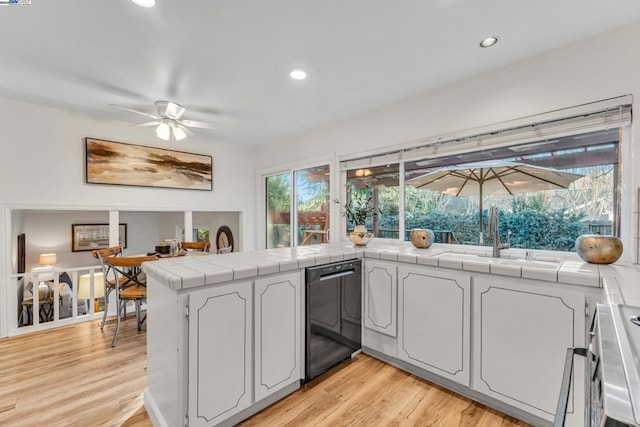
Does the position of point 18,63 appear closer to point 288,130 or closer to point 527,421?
point 288,130

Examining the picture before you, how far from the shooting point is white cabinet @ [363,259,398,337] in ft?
7.50

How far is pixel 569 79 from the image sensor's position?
1982 millimetres

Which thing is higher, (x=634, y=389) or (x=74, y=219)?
(x=74, y=219)

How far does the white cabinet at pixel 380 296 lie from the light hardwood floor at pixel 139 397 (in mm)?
339

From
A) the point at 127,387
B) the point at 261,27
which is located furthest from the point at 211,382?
the point at 261,27

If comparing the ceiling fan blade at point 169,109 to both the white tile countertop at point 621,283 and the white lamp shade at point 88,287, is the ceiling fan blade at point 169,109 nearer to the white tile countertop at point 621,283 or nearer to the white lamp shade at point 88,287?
the white lamp shade at point 88,287

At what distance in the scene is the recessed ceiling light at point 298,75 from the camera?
237 cm

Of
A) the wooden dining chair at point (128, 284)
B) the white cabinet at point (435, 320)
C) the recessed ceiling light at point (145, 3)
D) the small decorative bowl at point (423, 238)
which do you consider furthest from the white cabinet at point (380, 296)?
the recessed ceiling light at point (145, 3)

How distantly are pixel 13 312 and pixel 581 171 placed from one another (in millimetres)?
5321

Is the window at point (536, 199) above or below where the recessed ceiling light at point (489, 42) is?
below

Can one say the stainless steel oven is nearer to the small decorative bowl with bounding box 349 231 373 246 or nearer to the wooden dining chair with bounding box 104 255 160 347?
the small decorative bowl with bounding box 349 231 373 246

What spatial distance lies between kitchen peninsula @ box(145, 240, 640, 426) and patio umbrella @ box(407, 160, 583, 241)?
55cm

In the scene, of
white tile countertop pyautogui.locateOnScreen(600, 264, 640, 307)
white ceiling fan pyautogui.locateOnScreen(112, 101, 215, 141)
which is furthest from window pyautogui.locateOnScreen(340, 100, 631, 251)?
white ceiling fan pyautogui.locateOnScreen(112, 101, 215, 141)

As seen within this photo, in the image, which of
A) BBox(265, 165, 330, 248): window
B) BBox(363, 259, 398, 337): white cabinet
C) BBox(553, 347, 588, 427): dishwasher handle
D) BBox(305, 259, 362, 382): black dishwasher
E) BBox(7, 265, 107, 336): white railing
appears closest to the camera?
BBox(553, 347, 588, 427): dishwasher handle
